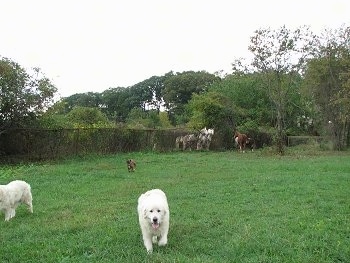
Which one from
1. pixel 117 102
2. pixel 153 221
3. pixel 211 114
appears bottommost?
pixel 153 221

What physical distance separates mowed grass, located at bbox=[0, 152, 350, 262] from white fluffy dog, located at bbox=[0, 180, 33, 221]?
0.24m

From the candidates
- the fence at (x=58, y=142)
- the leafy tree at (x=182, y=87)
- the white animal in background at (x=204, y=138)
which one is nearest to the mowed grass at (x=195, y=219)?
the fence at (x=58, y=142)

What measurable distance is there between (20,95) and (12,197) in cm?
1384

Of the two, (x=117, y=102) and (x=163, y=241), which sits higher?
(x=117, y=102)

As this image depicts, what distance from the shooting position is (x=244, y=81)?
4425 cm

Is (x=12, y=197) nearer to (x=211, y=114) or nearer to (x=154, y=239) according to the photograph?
(x=154, y=239)

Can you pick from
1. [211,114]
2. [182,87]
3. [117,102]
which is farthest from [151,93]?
[211,114]

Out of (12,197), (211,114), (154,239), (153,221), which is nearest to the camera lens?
(153,221)

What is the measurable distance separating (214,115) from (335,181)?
804 inches

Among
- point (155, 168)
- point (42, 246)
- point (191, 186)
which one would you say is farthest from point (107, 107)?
point (42, 246)

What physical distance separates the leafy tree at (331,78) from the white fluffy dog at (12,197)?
24.8 metres

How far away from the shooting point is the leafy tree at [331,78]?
30.1 m

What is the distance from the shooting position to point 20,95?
2134cm

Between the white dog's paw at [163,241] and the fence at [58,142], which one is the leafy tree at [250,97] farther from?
the white dog's paw at [163,241]
